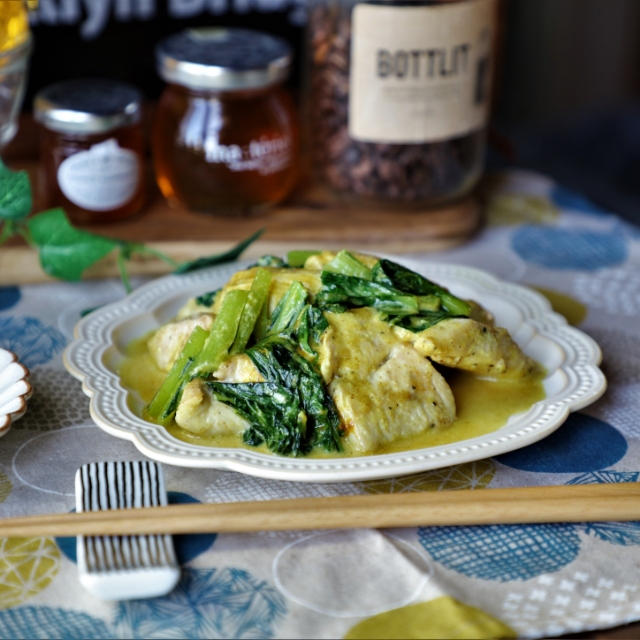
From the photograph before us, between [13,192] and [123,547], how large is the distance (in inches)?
33.1

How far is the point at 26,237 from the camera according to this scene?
5.96 feet

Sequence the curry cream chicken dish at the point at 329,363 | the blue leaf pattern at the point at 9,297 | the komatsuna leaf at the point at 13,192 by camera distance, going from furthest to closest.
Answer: the blue leaf pattern at the point at 9,297, the komatsuna leaf at the point at 13,192, the curry cream chicken dish at the point at 329,363

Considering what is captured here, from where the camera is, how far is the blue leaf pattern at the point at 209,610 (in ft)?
3.31

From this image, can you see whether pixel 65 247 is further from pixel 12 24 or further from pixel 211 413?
pixel 211 413

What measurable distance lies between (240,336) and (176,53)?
86 cm

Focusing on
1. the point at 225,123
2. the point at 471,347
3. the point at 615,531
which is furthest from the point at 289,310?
the point at 225,123

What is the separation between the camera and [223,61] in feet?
6.34

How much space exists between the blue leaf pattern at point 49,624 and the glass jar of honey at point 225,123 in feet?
3.74

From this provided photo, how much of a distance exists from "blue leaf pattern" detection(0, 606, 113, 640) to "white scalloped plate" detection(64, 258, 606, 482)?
8.8 inches

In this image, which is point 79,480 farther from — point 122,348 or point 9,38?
point 9,38

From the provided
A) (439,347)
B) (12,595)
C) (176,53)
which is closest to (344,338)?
(439,347)

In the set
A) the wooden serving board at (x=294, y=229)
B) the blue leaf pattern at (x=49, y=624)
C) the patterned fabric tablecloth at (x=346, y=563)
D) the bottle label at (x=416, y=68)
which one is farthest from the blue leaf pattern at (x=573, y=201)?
the blue leaf pattern at (x=49, y=624)

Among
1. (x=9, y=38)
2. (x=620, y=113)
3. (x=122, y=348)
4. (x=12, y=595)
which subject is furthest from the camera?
(x=620, y=113)

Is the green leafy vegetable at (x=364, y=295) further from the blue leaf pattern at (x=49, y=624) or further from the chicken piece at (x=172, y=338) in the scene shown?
the blue leaf pattern at (x=49, y=624)
